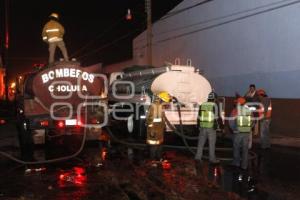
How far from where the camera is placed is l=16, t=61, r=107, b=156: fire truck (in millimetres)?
13914

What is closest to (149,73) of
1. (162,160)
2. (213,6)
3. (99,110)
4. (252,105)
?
(99,110)

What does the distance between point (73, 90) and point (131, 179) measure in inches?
211

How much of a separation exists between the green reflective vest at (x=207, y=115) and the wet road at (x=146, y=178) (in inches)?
40.0

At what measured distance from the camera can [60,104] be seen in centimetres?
1426

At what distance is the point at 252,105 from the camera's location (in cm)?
1416

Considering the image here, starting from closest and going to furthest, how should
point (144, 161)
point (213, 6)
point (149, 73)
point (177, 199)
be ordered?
point (177, 199) → point (144, 161) → point (149, 73) → point (213, 6)

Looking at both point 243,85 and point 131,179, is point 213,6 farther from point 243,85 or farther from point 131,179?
point 131,179

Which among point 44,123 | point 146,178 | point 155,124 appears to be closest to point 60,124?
point 44,123

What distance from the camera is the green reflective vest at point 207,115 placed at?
38.1 feet

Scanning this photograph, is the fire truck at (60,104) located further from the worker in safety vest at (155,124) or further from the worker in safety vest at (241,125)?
the worker in safety vest at (241,125)

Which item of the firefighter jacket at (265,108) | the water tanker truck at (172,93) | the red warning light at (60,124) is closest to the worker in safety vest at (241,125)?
the firefighter jacket at (265,108)

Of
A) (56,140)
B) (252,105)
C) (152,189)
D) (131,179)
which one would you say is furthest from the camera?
(56,140)

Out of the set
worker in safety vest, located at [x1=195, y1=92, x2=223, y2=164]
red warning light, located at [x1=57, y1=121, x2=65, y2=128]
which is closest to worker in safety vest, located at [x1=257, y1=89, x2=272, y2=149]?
worker in safety vest, located at [x1=195, y1=92, x2=223, y2=164]

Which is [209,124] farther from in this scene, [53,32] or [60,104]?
[53,32]
